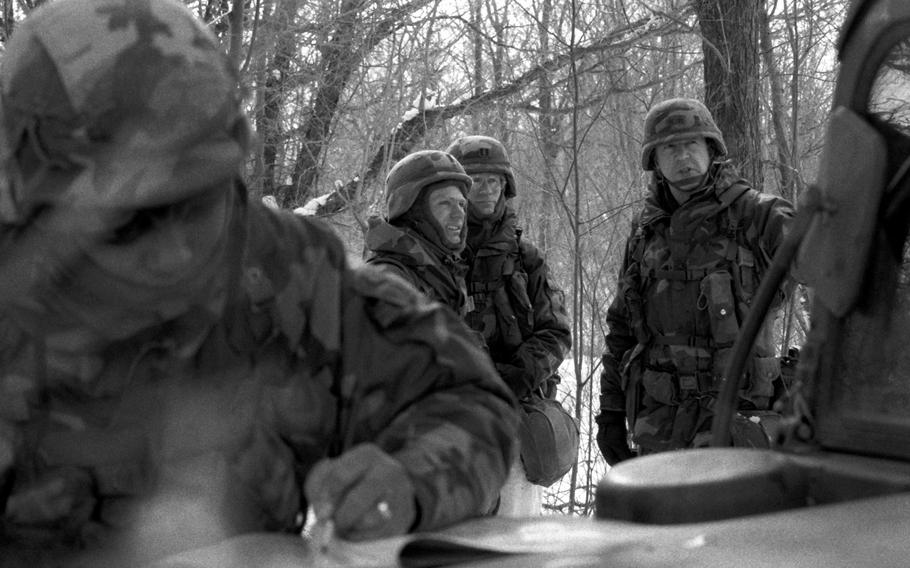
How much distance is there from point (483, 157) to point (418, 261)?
1247 millimetres

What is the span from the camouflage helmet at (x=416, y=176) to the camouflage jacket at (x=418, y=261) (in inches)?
4.6

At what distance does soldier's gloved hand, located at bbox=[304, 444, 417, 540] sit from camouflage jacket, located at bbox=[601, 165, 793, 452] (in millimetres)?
4151

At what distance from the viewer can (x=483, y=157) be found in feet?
23.2

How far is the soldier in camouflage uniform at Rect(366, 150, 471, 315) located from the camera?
6027mm

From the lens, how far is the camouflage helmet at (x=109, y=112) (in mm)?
1760

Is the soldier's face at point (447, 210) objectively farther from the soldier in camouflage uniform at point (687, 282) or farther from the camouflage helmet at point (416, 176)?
the soldier in camouflage uniform at point (687, 282)

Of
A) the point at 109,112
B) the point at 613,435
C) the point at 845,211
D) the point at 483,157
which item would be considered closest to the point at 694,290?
the point at 613,435

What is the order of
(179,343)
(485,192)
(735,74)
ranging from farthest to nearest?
(735,74)
(485,192)
(179,343)

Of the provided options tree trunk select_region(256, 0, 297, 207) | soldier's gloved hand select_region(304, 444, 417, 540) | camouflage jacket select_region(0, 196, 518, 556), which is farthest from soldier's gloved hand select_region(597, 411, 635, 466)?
tree trunk select_region(256, 0, 297, 207)

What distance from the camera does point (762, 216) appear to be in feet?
19.1

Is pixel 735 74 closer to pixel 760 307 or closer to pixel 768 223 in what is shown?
pixel 768 223

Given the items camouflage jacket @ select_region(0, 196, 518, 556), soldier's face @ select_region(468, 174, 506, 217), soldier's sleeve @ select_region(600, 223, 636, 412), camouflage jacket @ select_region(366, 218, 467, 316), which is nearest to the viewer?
camouflage jacket @ select_region(0, 196, 518, 556)

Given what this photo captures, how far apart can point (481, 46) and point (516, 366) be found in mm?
6342

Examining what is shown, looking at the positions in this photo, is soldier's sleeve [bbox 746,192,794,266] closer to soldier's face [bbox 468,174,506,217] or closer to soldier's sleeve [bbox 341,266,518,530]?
soldier's face [bbox 468,174,506,217]
